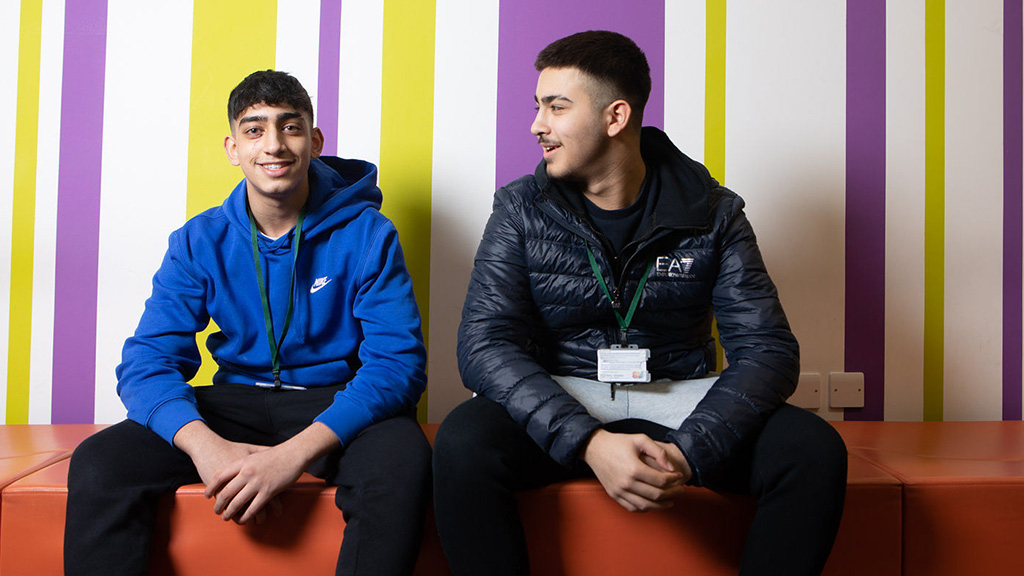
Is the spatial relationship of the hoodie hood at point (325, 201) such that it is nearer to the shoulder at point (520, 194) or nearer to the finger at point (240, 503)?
the shoulder at point (520, 194)

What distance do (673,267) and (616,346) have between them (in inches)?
7.3

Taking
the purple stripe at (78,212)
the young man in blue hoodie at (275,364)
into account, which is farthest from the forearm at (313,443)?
the purple stripe at (78,212)

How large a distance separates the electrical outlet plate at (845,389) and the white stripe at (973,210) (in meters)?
0.26

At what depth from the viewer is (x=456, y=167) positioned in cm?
184

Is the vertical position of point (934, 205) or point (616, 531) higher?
point (934, 205)

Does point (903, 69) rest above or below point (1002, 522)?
above

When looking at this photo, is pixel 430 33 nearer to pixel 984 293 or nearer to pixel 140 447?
pixel 140 447

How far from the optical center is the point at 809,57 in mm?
1882

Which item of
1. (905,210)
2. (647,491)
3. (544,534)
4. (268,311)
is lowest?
(544,534)

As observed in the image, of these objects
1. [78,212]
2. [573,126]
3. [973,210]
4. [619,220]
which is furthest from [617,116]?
[78,212]

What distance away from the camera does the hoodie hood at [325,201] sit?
55.6 inches

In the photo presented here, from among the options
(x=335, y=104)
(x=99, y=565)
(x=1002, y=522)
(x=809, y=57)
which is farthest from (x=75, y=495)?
(x=809, y=57)

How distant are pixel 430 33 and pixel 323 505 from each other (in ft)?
3.96

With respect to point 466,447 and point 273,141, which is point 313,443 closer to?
point 466,447
